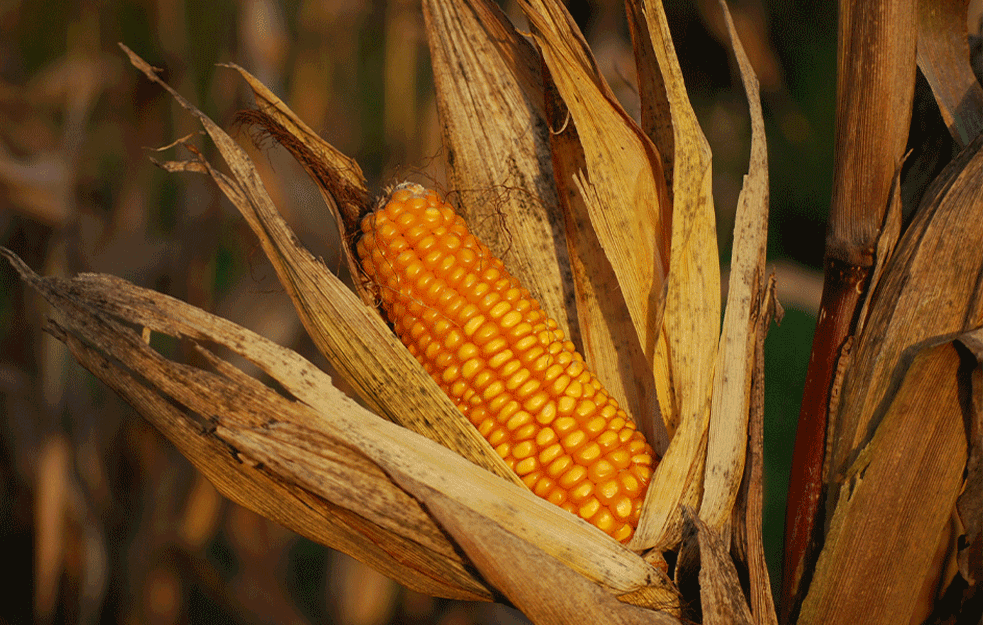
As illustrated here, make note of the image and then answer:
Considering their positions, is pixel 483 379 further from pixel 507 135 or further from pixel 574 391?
pixel 507 135

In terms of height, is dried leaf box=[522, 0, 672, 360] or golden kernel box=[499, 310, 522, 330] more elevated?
dried leaf box=[522, 0, 672, 360]

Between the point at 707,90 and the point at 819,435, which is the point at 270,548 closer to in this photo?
the point at 819,435

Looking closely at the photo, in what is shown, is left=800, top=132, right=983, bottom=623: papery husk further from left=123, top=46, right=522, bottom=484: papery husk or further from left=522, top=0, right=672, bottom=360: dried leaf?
left=123, top=46, right=522, bottom=484: papery husk

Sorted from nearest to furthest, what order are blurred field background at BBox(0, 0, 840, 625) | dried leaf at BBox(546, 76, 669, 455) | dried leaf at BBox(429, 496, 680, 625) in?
dried leaf at BBox(429, 496, 680, 625)
dried leaf at BBox(546, 76, 669, 455)
blurred field background at BBox(0, 0, 840, 625)

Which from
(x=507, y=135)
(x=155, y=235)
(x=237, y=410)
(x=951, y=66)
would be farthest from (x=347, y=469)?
(x=155, y=235)

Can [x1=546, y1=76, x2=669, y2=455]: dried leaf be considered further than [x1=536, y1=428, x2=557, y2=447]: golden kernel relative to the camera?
Yes

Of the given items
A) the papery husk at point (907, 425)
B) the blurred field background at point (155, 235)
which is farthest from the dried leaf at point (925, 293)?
the blurred field background at point (155, 235)

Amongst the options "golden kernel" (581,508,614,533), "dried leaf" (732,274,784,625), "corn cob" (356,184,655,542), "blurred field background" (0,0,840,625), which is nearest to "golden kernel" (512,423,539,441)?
"corn cob" (356,184,655,542)
